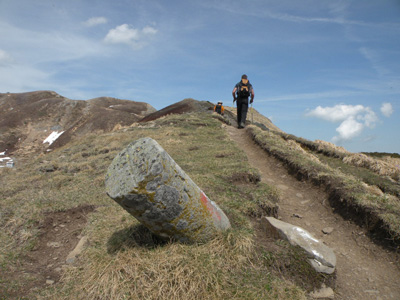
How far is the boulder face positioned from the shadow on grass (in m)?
0.43

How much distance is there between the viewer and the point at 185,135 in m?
20.0

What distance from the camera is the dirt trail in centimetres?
545

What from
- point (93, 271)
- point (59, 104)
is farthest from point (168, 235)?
point (59, 104)

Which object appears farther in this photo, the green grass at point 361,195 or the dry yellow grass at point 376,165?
the dry yellow grass at point 376,165

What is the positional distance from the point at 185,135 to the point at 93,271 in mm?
15526

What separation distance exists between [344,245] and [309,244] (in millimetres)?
1835

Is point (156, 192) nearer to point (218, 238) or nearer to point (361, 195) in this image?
point (218, 238)

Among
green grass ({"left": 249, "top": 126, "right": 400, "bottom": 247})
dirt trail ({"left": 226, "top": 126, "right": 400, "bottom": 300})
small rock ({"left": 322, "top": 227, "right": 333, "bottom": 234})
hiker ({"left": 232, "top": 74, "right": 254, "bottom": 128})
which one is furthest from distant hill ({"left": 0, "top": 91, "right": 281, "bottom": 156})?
small rock ({"left": 322, "top": 227, "right": 333, "bottom": 234})

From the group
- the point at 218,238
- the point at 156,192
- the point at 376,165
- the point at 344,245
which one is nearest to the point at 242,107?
the point at 376,165

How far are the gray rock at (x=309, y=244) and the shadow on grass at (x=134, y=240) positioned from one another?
8.46 feet

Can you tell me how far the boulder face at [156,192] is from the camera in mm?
4387

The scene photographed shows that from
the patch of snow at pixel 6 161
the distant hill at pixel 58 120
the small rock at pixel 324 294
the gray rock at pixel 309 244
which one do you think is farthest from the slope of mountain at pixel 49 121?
the small rock at pixel 324 294

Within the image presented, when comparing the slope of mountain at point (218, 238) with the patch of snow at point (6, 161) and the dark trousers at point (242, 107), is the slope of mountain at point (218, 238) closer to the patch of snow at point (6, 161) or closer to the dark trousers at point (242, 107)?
the dark trousers at point (242, 107)

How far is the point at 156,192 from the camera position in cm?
445
